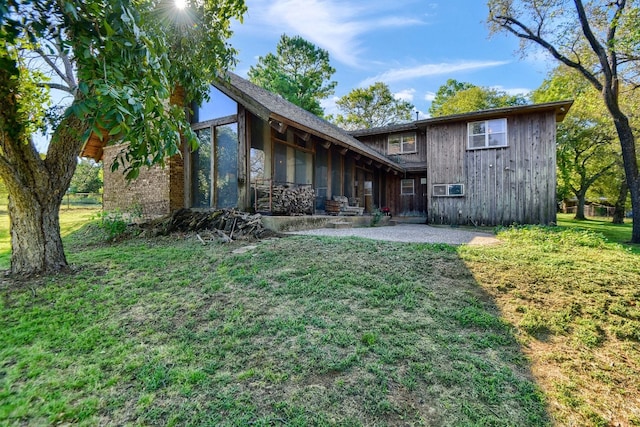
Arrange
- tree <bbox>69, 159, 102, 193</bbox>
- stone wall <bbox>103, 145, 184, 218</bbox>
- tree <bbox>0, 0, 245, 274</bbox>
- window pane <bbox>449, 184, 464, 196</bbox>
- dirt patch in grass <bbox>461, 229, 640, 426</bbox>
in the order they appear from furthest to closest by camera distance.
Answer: tree <bbox>69, 159, 102, 193</bbox> < window pane <bbox>449, 184, 464, 196</bbox> < stone wall <bbox>103, 145, 184, 218</bbox> < tree <bbox>0, 0, 245, 274</bbox> < dirt patch in grass <bbox>461, 229, 640, 426</bbox>

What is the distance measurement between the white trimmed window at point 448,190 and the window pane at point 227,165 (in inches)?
316

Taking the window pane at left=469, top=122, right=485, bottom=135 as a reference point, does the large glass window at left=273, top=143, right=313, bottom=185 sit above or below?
below

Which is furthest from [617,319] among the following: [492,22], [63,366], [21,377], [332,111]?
[332,111]

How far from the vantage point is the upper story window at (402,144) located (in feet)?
48.3

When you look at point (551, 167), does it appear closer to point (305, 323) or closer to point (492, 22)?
point (492, 22)

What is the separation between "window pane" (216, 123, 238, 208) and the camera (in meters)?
8.30

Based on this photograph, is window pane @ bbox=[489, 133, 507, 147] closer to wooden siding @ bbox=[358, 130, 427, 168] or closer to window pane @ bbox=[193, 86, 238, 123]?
wooden siding @ bbox=[358, 130, 427, 168]

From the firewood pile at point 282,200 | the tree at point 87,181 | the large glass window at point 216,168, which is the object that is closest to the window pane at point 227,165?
the large glass window at point 216,168

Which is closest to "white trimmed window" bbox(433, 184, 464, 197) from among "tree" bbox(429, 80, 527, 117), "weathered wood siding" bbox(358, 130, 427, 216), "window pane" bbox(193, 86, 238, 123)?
"weathered wood siding" bbox(358, 130, 427, 216)

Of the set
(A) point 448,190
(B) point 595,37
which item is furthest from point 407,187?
(B) point 595,37

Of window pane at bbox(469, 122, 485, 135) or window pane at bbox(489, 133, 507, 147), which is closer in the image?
window pane at bbox(489, 133, 507, 147)

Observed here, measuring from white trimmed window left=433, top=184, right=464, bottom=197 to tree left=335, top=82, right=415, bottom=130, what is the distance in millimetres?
18812

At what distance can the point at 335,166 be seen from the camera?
11.4 metres

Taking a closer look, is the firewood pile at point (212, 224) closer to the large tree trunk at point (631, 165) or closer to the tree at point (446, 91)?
the large tree trunk at point (631, 165)
